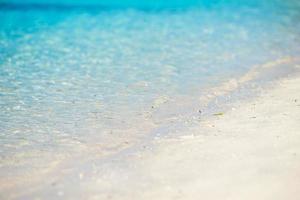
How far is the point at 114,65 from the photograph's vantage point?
928 centimetres

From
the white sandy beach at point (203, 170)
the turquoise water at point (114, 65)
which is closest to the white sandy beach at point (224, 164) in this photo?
the white sandy beach at point (203, 170)

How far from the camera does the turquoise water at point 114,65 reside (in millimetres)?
5949

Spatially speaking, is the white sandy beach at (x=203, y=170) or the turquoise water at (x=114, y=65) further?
the turquoise water at (x=114, y=65)

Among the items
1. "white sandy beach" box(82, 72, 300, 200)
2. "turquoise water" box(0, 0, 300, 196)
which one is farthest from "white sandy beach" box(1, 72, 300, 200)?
"turquoise water" box(0, 0, 300, 196)

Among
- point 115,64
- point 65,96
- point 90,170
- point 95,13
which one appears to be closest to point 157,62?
point 115,64

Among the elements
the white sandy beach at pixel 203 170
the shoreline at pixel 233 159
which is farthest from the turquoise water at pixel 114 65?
the shoreline at pixel 233 159

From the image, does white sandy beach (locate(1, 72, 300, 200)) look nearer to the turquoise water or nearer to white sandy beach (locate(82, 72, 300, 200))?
white sandy beach (locate(82, 72, 300, 200))

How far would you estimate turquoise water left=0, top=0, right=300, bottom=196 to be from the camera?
19.5ft

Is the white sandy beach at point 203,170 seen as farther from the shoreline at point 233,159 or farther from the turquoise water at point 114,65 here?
the turquoise water at point 114,65

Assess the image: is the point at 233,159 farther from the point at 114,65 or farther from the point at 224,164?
the point at 114,65

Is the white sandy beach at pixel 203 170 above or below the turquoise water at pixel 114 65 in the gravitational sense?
above

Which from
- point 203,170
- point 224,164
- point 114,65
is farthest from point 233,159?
point 114,65

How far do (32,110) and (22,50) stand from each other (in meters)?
4.76

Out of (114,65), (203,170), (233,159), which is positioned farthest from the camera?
(114,65)
